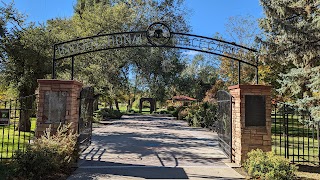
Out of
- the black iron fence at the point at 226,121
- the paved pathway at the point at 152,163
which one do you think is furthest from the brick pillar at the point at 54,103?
the black iron fence at the point at 226,121

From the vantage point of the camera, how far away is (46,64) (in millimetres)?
10695

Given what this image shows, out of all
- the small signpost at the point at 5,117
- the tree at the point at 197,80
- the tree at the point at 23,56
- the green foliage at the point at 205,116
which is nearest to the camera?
the small signpost at the point at 5,117

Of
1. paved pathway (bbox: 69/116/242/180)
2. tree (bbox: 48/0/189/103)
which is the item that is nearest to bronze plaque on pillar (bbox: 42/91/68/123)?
paved pathway (bbox: 69/116/242/180)

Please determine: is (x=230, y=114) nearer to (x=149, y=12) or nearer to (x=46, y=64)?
(x=46, y=64)

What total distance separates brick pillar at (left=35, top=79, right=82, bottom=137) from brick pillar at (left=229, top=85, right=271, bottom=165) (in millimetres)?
3728

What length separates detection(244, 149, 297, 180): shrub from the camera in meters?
4.65

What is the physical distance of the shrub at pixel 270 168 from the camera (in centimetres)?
465

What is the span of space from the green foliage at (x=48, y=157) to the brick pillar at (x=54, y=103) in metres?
0.19

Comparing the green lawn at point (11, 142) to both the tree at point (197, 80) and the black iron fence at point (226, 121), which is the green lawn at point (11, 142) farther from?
the tree at point (197, 80)

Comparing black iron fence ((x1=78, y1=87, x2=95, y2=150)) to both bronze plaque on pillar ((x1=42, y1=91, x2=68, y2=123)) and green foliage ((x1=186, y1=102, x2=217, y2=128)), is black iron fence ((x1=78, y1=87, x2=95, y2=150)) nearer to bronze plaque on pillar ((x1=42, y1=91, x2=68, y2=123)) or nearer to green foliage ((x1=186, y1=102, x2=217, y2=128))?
bronze plaque on pillar ((x1=42, y1=91, x2=68, y2=123))

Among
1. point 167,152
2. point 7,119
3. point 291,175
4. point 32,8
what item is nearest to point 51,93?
point 7,119

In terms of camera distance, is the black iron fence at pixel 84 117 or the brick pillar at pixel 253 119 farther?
the black iron fence at pixel 84 117

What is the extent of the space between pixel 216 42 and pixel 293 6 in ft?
21.7

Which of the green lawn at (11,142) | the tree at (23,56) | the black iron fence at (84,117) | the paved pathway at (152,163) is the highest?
the tree at (23,56)
